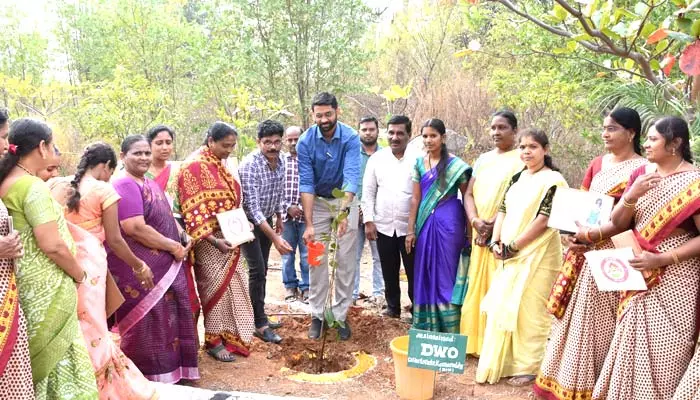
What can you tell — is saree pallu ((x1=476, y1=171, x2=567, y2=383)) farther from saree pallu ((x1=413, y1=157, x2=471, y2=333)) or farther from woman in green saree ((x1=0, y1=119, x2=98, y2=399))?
woman in green saree ((x1=0, y1=119, x2=98, y2=399))

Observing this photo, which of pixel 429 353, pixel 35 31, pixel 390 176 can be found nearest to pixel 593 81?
pixel 390 176

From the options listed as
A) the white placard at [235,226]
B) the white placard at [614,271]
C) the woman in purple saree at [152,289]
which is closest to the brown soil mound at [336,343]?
the woman in purple saree at [152,289]

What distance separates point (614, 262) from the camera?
2973mm

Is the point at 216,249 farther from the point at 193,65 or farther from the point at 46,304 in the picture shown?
the point at 193,65

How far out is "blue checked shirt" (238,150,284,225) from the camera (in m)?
4.36

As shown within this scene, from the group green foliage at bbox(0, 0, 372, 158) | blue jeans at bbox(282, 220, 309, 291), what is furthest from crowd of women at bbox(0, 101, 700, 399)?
green foliage at bbox(0, 0, 372, 158)

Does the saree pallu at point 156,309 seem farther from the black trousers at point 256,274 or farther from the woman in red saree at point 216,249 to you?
the black trousers at point 256,274

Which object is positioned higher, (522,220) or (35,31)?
(35,31)

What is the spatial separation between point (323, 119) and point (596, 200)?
201 cm

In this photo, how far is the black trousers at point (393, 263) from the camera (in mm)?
4793

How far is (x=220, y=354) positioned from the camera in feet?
13.4

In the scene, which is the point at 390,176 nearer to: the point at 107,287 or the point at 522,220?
the point at 522,220

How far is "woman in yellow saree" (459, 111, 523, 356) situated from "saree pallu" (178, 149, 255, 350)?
159 cm


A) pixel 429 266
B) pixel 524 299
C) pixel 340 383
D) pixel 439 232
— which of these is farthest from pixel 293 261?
pixel 524 299
